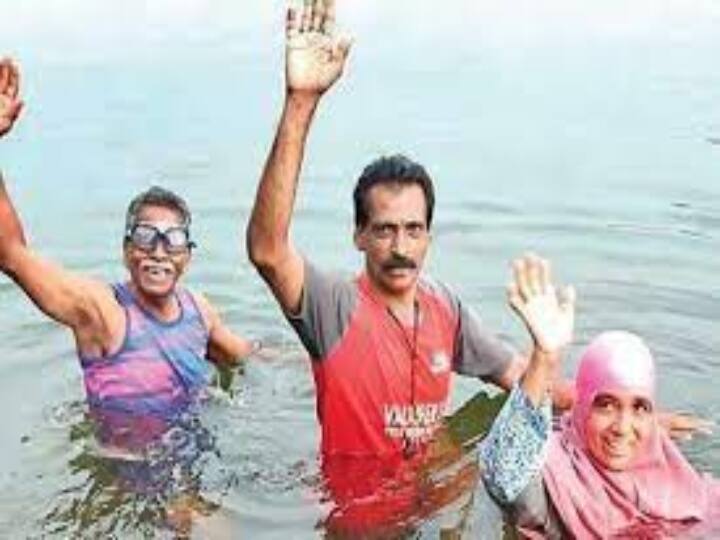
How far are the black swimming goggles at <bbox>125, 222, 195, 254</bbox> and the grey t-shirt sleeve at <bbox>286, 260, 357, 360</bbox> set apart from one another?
1231 millimetres

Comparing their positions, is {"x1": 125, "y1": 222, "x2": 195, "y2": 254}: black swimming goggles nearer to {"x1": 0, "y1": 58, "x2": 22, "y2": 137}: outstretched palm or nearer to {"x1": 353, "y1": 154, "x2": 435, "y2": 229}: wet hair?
{"x1": 353, "y1": 154, "x2": 435, "y2": 229}: wet hair

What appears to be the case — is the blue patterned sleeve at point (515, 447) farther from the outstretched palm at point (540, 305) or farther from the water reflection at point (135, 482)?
the water reflection at point (135, 482)

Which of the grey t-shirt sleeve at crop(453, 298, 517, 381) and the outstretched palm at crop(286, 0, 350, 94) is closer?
the outstretched palm at crop(286, 0, 350, 94)

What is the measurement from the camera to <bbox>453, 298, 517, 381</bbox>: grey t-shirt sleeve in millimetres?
5531

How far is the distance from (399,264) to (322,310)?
0.34 metres

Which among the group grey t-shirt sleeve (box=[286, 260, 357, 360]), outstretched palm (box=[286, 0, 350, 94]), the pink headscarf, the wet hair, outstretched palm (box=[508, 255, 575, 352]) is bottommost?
the pink headscarf

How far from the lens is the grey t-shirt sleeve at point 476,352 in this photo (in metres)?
5.53

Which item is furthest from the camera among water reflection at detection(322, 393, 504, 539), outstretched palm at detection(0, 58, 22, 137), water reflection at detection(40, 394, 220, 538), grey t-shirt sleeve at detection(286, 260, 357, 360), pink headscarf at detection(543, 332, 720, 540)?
water reflection at detection(40, 394, 220, 538)

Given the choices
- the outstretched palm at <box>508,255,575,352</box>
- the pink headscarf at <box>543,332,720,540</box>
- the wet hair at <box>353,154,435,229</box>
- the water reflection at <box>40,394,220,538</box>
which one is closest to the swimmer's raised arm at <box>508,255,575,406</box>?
the outstretched palm at <box>508,255,575,352</box>

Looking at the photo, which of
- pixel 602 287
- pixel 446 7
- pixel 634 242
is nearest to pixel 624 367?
pixel 602 287

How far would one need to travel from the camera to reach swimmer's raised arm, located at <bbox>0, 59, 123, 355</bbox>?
15.1 ft

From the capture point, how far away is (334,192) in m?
11.9

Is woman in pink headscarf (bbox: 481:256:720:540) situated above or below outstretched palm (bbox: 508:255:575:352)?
below

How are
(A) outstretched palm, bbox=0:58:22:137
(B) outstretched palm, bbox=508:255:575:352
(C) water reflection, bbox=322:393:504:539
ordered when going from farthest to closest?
(C) water reflection, bbox=322:393:504:539 → (A) outstretched palm, bbox=0:58:22:137 → (B) outstretched palm, bbox=508:255:575:352
